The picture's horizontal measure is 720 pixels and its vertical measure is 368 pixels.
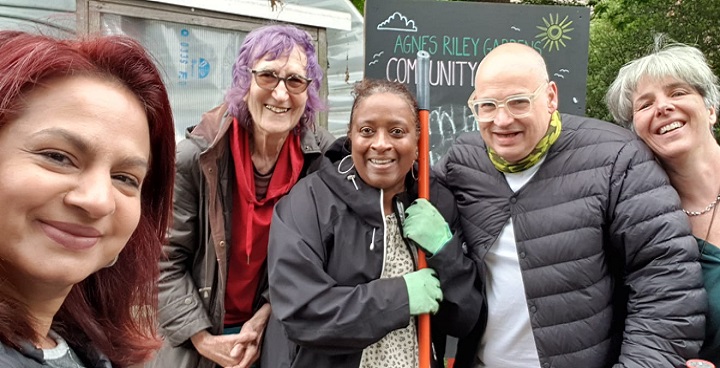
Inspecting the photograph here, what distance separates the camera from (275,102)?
2.32 meters

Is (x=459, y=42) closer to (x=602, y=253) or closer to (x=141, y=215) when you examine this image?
(x=602, y=253)

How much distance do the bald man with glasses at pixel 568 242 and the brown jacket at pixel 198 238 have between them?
1.00 meters

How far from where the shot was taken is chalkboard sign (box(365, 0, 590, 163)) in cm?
331

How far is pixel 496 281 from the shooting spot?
81.5 inches

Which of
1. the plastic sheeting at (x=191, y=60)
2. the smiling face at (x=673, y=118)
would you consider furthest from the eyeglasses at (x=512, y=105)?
the plastic sheeting at (x=191, y=60)

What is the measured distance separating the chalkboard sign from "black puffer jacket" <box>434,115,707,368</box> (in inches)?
55.5

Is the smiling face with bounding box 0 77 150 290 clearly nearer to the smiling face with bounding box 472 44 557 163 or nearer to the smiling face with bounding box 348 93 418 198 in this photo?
the smiling face with bounding box 348 93 418 198

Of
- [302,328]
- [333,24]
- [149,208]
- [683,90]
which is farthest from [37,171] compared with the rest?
[333,24]

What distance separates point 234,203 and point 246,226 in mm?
109

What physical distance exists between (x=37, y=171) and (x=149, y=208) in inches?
19.1

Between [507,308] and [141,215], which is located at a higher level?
[141,215]

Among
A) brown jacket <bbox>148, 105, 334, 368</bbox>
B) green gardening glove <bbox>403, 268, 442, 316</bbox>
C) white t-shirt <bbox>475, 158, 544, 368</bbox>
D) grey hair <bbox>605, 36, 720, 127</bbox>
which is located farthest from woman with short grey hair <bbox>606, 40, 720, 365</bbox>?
brown jacket <bbox>148, 105, 334, 368</bbox>

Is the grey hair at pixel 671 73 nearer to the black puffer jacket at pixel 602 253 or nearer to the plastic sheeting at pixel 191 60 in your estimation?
the black puffer jacket at pixel 602 253

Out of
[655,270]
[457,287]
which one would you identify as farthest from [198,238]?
[655,270]
